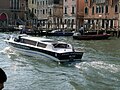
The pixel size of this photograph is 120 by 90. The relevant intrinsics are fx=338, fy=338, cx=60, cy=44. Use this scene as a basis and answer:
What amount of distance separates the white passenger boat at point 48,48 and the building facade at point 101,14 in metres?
25.1

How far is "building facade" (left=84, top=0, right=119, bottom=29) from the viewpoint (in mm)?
48781

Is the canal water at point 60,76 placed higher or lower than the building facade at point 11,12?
lower

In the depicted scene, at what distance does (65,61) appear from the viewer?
17781mm

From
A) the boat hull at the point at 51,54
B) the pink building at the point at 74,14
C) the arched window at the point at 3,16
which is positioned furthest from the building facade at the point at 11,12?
the boat hull at the point at 51,54

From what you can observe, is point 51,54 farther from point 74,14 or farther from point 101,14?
point 74,14

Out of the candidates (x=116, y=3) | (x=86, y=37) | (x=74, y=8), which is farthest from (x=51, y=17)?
(x=86, y=37)

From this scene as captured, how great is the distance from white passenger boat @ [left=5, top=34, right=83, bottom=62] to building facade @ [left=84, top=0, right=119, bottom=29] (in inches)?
989

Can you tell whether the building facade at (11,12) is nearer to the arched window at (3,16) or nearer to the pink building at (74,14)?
the arched window at (3,16)

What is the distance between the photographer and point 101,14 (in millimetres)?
51062

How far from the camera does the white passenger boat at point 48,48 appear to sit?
17.8m

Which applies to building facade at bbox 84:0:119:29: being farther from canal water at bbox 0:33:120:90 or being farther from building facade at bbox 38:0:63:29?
canal water at bbox 0:33:120:90

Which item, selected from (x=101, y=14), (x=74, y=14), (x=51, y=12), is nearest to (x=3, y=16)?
(x=51, y=12)

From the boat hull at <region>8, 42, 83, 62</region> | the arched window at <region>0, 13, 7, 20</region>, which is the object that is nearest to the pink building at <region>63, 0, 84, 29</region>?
the arched window at <region>0, 13, 7, 20</region>

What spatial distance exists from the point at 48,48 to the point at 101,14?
32868 mm
